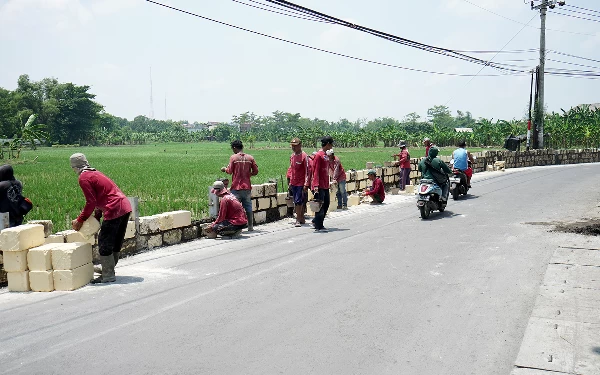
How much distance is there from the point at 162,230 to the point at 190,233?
0.77 meters

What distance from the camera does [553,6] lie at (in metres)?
33.6

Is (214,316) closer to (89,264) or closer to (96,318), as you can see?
(96,318)

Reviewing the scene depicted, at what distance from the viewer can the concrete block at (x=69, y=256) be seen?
6.44 metres

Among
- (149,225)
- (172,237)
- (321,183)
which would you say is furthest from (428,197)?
(149,225)

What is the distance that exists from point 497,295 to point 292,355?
288 centimetres

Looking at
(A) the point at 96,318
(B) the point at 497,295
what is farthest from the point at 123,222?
(B) the point at 497,295

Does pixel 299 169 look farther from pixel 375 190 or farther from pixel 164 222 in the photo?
pixel 375 190

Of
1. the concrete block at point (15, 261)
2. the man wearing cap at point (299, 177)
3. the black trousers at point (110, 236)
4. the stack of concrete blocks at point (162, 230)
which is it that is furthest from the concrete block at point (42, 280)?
the man wearing cap at point (299, 177)

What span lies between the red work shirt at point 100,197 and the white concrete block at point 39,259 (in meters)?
0.57

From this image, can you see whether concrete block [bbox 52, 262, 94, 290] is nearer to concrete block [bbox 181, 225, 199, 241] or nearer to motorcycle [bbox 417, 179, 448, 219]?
concrete block [bbox 181, 225, 199, 241]

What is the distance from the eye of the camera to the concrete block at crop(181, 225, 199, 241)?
9.68 meters

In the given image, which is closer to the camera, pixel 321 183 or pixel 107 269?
pixel 107 269

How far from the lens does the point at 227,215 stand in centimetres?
984

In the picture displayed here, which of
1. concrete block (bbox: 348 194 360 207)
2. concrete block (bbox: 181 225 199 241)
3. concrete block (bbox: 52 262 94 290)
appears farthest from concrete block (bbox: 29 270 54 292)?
concrete block (bbox: 348 194 360 207)
